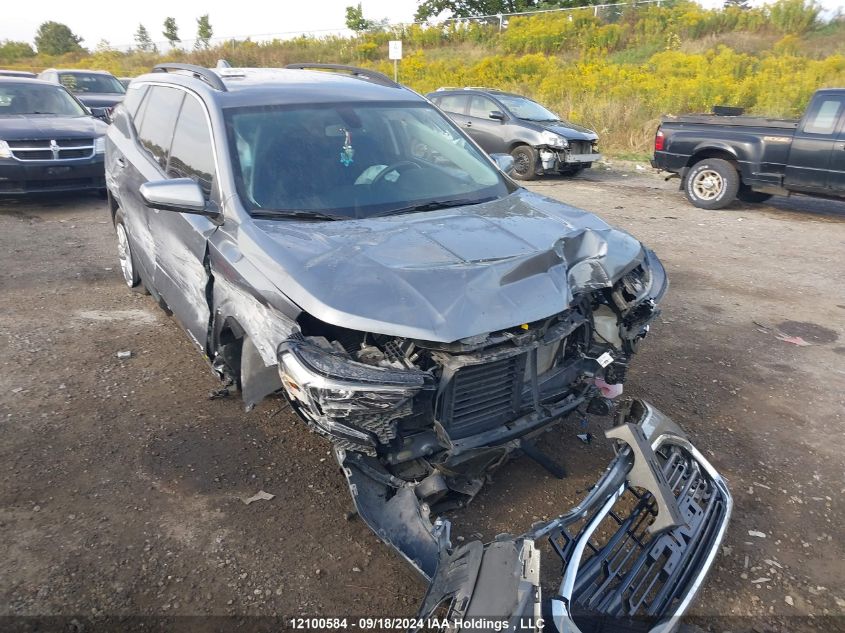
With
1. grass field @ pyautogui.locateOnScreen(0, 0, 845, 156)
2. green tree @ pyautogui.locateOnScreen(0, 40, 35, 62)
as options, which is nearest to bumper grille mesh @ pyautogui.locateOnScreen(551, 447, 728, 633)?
grass field @ pyautogui.locateOnScreen(0, 0, 845, 156)

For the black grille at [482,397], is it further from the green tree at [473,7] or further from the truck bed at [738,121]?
the green tree at [473,7]

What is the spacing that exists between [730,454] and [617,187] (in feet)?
30.3

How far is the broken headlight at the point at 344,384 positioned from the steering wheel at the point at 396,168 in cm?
144

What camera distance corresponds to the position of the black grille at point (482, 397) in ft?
8.59

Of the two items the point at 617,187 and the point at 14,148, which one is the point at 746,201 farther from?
the point at 14,148

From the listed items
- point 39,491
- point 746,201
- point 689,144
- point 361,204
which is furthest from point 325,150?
point 746,201

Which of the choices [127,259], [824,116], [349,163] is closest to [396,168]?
[349,163]

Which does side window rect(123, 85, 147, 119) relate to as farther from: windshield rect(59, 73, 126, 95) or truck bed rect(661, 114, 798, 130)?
windshield rect(59, 73, 126, 95)

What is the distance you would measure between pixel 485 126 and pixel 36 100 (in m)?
7.95

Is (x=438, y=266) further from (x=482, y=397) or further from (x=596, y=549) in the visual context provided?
(x=596, y=549)

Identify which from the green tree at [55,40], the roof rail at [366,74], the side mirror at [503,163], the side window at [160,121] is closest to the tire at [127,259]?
the side window at [160,121]

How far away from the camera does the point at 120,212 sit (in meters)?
5.41

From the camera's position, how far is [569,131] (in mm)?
12438

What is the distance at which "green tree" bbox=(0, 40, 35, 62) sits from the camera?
45594 millimetres
